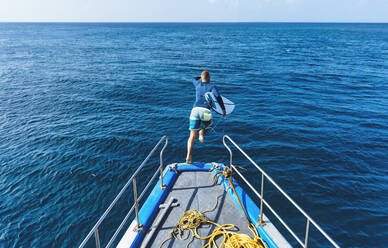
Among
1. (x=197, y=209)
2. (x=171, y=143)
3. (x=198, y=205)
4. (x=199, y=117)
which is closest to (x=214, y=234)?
(x=197, y=209)

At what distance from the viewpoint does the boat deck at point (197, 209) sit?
517cm

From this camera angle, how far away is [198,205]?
6211 mm

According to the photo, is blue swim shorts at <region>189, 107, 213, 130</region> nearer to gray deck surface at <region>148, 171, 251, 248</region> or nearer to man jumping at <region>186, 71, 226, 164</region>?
man jumping at <region>186, 71, 226, 164</region>

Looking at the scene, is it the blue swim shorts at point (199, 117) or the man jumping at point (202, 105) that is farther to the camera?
the blue swim shorts at point (199, 117)

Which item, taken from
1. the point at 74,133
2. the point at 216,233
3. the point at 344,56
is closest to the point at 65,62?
the point at 74,133

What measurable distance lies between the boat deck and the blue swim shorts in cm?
159

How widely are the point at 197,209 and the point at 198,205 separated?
16 centimetres

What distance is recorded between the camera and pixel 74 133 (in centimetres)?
1631

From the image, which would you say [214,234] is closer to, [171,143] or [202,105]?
[202,105]

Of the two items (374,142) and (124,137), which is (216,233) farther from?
(374,142)

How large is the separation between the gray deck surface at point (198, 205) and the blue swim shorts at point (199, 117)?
1595mm

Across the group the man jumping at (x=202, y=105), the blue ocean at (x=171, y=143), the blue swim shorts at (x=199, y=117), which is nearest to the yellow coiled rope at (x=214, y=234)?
the man jumping at (x=202, y=105)

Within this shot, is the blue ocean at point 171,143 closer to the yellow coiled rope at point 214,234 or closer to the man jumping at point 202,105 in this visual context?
the yellow coiled rope at point 214,234

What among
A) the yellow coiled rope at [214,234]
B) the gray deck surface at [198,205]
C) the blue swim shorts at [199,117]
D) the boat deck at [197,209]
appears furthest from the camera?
the blue swim shorts at [199,117]
